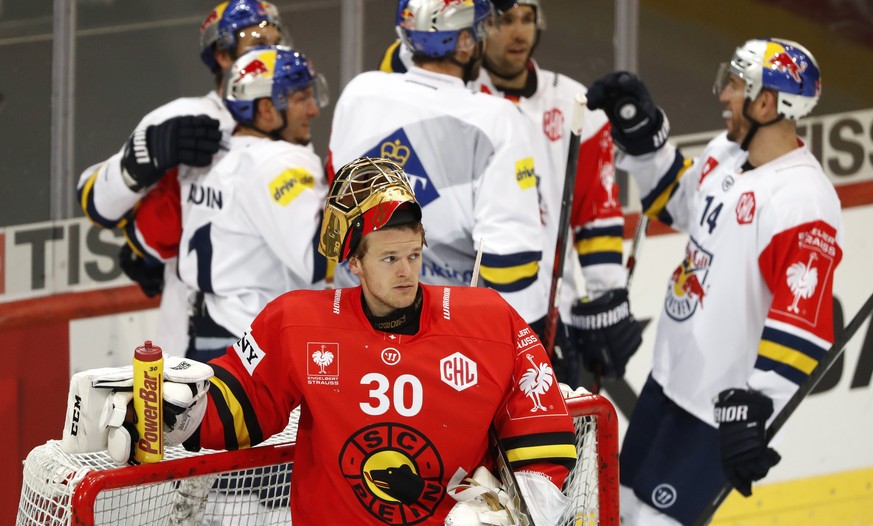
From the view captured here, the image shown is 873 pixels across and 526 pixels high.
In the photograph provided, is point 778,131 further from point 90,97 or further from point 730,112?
point 90,97

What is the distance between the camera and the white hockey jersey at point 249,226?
10.5 ft

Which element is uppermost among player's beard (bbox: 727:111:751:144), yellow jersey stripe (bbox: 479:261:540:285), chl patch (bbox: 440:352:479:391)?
player's beard (bbox: 727:111:751:144)

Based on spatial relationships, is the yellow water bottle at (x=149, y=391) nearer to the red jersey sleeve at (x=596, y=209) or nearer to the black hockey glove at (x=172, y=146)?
the black hockey glove at (x=172, y=146)

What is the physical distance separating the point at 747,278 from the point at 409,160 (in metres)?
0.90

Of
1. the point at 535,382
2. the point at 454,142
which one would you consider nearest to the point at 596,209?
the point at 454,142

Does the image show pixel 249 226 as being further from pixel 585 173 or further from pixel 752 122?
pixel 752 122

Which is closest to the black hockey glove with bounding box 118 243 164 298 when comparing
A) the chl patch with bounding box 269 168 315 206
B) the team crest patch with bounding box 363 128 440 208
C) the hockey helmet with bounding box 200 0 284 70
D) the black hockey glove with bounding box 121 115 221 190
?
the black hockey glove with bounding box 121 115 221 190

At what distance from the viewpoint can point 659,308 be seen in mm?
4406

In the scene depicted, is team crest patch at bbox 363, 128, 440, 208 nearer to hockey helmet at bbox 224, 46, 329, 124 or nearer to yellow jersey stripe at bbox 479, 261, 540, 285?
yellow jersey stripe at bbox 479, 261, 540, 285

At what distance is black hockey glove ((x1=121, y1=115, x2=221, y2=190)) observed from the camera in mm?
3264

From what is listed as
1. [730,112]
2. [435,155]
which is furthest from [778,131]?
[435,155]

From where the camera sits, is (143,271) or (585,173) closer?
(585,173)

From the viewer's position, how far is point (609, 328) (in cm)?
350

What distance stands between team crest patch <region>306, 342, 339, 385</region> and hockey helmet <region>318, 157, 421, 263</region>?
16cm
